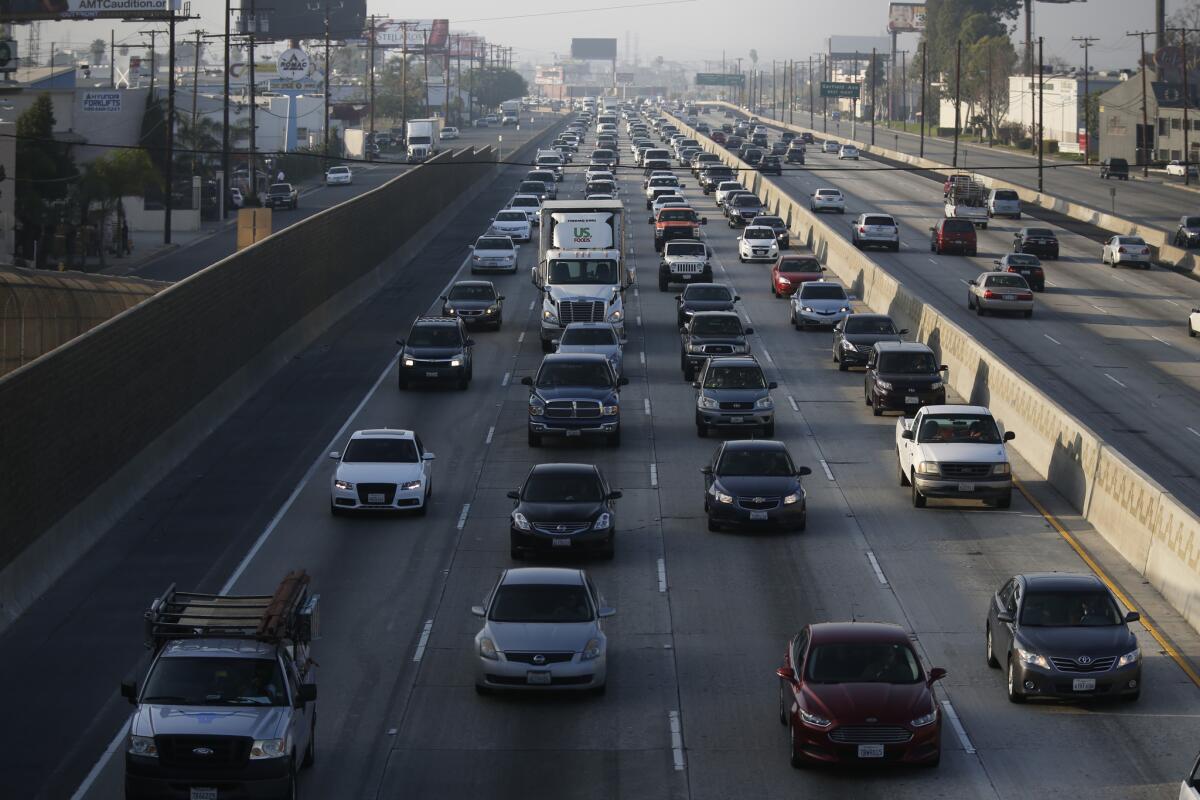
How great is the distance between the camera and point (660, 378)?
1786 inches

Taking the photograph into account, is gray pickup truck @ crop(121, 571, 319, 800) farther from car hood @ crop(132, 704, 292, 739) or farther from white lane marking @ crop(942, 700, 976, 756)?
white lane marking @ crop(942, 700, 976, 756)

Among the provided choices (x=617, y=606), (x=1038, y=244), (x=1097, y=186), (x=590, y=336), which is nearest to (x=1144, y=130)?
(x=1097, y=186)

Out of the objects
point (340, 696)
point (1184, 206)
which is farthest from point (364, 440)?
point (1184, 206)

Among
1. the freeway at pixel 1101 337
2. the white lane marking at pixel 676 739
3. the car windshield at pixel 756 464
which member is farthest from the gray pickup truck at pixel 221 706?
the freeway at pixel 1101 337

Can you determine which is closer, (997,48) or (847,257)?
(847,257)

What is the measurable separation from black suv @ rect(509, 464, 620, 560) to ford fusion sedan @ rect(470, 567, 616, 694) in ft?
18.7

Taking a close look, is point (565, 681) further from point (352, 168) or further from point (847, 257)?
point (352, 168)

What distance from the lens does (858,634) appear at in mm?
19062

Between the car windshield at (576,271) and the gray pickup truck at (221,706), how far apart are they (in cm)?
3041

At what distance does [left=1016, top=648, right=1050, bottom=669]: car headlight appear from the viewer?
20.4 meters

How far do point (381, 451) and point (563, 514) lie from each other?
5013 millimetres

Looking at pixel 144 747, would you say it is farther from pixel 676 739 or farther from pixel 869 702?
pixel 869 702

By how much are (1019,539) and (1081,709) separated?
27.8 ft

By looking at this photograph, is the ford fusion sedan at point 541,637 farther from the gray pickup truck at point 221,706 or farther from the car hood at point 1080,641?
the car hood at point 1080,641
